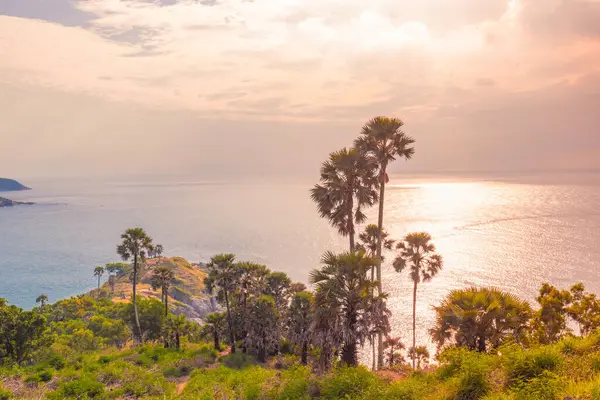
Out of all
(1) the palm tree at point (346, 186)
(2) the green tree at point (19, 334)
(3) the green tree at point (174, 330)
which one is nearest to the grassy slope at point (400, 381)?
(2) the green tree at point (19, 334)

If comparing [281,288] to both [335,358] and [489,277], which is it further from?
[489,277]

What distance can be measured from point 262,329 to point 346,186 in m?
22.4

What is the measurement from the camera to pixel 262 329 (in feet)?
124

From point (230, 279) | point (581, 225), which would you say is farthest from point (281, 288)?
point (581, 225)

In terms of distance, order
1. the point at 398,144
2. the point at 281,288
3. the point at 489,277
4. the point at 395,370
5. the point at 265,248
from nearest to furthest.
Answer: the point at 395,370 < the point at 398,144 < the point at 281,288 < the point at 489,277 < the point at 265,248

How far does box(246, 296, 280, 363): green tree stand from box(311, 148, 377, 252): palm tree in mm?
19184

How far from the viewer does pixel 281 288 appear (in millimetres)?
44281

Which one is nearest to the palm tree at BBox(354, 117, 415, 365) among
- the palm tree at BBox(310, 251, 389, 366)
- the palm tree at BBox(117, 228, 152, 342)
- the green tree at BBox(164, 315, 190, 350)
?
the palm tree at BBox(310, 251, 389, 366)

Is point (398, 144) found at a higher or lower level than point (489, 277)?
higher

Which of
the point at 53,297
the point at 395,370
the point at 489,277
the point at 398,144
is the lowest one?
the point at 53,297

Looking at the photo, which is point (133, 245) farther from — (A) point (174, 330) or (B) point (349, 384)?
(B) point (349, 384)

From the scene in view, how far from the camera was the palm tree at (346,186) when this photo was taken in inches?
917

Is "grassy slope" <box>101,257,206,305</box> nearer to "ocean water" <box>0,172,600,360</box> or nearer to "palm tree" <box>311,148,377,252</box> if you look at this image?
"ocean water" <box>0,172,600,360</box>

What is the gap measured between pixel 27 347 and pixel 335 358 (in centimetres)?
2717
